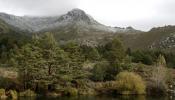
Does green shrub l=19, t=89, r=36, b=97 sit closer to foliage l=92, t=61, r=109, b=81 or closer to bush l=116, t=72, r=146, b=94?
foliage l=92, t=61, r=109, b=81

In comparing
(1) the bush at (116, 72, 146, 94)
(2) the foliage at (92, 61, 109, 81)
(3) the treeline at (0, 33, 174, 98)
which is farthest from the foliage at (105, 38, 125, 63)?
(1) the bush at (116, 72, 146, 94)

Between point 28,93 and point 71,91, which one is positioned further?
point 71,91

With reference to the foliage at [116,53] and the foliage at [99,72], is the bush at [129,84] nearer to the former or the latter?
the foliage at [99,72]

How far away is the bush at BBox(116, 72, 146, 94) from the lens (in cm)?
9778

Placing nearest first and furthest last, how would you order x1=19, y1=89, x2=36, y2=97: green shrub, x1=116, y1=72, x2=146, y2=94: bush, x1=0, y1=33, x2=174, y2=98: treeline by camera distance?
x1=19, y1=89, x2=36, y2=97: green shrub → x1=0, y1=33, x2=174, y2=98: treeline → x1=116, y1=72, x2=146, y2=94: bush

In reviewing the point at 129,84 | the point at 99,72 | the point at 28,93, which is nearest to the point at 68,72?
the point at 99,72

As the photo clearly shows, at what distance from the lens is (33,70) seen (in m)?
93.4

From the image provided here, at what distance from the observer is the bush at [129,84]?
97.8 metres

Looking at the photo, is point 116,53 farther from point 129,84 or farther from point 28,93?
point 28,93

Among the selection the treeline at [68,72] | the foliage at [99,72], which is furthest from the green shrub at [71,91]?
the foliage at [99,72]

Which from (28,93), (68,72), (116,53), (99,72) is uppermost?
(116,53)

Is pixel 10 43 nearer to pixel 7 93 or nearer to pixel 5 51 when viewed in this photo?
pixel 5 51

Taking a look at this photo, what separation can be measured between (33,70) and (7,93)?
1058cm

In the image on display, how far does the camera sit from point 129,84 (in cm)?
9769
